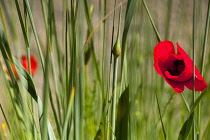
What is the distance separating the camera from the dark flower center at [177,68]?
0.40 metres

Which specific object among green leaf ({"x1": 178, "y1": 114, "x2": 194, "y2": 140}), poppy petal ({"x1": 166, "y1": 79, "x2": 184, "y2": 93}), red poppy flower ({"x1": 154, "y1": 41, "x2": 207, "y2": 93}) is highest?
red poppy flower ({"x1": 154, "y1": 41, "x2": 207, "y2": 93})

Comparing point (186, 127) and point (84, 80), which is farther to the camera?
point (84, 80)

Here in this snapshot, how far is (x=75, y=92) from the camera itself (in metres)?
0.26

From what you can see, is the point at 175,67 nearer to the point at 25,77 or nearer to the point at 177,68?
the point at 177,68

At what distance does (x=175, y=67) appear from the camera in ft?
1.32

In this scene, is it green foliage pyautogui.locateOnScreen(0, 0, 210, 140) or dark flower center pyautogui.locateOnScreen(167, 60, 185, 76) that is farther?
dark flower center pyautogui.locateOnScreen(167, 60, 185, 76)

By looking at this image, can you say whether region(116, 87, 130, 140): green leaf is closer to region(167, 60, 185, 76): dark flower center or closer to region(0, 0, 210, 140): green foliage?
region(0, 0, 210, 140): green foliage

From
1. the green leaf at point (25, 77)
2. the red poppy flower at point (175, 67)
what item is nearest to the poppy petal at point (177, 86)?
the red poppy flower at point (175, 67)

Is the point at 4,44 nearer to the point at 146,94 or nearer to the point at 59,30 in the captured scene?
the point at 146,94

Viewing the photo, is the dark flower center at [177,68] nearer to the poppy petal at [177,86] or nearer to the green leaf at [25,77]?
the poppy petal at [177,86]

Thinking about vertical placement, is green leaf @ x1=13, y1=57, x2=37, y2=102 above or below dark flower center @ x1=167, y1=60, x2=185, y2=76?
above

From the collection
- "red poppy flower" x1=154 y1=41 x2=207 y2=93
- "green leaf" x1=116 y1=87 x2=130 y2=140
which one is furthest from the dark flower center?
"green leaf" x1=116 y1=87 x2=130 y2=140

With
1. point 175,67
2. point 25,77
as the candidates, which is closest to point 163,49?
Result: point 175,67

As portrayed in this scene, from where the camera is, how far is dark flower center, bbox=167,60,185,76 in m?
0.40
